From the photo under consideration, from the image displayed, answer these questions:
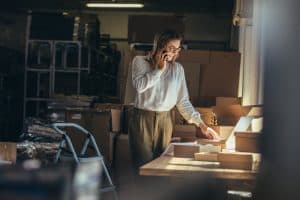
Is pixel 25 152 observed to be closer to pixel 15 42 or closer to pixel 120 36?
pixel 15 42

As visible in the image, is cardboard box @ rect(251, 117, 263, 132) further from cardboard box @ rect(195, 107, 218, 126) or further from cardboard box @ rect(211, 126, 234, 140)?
cardboard box @ rect(195, 107, 218, 126)

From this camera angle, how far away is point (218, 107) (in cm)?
467

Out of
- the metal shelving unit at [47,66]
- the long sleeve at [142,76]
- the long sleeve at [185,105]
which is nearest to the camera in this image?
the long sleeve at [142,76]

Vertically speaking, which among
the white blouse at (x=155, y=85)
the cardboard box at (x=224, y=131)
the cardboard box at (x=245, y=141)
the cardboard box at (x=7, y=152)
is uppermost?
the white blouse at (x=155, y=85)

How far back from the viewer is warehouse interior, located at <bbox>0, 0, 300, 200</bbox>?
163 cm

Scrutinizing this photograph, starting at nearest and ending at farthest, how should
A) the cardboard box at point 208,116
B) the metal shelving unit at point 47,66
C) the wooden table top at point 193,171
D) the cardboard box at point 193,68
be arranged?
1. the wooden table top at point 193,171
2. the cardboard box at point 208,116
3. the cardboard box at point 193,68
4. the metal shelving unit at point 47,66

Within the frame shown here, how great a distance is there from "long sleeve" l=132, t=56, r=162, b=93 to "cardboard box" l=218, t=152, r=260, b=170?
0.86 m

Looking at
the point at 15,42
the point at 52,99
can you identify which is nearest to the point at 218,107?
the point at 52,99

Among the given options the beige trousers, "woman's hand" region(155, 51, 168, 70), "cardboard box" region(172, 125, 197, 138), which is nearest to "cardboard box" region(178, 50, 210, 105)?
"cardboard box" region(172, 125, 197, 138)

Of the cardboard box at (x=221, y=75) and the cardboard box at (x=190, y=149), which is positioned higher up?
the cardboard box at (x=221, y=75)

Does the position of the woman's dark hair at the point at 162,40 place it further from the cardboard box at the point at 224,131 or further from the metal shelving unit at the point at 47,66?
the metal shelving unit at the point at 47,66

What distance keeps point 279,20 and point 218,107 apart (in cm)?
305

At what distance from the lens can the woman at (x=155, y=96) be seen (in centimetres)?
339

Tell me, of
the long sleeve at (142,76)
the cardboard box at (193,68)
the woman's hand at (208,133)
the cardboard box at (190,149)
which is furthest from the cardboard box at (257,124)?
the cardboard box at (193,68)
